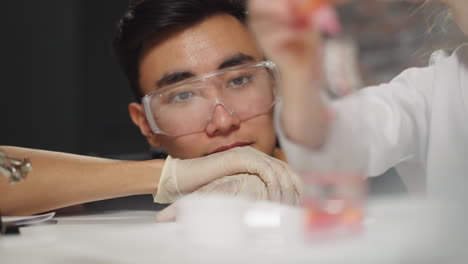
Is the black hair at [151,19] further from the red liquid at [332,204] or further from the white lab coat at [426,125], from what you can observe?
the red liquid at [332,204]

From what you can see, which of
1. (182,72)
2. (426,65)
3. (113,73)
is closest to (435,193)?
(426,65)

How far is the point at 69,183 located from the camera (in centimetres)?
94

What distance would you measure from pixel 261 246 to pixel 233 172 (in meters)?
0.37

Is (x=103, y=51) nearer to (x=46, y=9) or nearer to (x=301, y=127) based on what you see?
(x=46, y=9)

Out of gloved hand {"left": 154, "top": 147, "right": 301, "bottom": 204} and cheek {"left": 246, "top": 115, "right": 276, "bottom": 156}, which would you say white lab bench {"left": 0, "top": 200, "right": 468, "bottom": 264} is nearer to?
gloved hand {"left": 154, "top": 147, "right": 301, "bottom": 204}

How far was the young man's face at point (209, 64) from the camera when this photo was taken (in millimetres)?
956

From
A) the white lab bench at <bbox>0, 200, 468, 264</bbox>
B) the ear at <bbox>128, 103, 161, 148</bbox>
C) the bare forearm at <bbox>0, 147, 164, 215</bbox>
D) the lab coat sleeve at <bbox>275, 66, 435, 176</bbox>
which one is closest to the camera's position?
the white lab bench at <bbox>0, 200, 468, 264</bbox>

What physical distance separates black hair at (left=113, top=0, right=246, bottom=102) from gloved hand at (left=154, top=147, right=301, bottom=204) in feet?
0.81

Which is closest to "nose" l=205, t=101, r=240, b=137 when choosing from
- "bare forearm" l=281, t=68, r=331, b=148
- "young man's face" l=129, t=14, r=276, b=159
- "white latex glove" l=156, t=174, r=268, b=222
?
"young man's face" l=129, t=14, r=276, b=159

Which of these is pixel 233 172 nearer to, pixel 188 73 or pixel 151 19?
pixel 188 73

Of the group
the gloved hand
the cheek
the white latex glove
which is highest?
the cheek

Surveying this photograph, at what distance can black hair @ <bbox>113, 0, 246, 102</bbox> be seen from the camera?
37.9 inches

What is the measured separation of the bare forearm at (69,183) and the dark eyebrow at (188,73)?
16 cm

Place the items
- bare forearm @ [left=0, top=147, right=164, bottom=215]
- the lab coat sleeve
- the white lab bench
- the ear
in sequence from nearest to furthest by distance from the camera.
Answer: the white lab bench → the lab coat sleeve → bare forearm @ [left=0, top=147, right=164, bottom=215] → the ear
